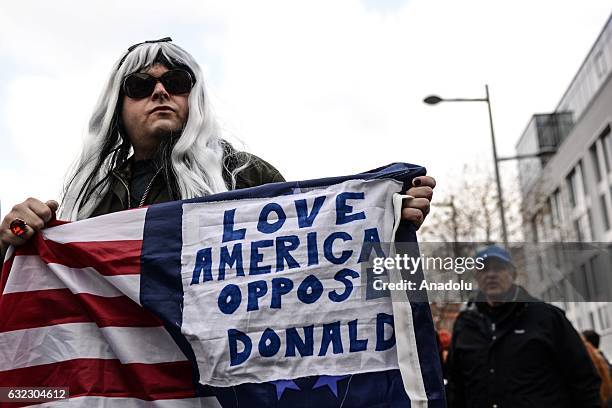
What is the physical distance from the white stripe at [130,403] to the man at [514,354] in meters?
2.76

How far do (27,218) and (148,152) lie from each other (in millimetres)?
512

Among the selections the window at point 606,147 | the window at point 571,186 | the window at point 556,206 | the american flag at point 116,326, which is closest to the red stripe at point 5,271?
the american flag at point 116,326

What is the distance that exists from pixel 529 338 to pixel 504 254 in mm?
618

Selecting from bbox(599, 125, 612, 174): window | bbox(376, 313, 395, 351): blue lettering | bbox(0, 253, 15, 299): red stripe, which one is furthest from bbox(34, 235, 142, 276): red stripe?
bbox(599, 125, 612, 174): window

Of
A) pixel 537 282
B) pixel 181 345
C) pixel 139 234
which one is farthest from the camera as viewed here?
pixel 537 282

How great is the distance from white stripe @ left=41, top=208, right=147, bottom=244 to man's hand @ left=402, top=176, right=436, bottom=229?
2.92 ft

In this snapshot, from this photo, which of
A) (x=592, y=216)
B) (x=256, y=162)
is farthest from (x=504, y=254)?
(x=592, y=216)

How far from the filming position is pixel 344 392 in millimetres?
2152

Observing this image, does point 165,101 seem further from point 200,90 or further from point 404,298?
point 404,298

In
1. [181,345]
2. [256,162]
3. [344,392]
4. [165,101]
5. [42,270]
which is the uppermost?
[165,101]

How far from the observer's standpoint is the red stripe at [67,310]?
241 centimetres

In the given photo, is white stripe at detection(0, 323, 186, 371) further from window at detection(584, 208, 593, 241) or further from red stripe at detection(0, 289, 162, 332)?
window at detection(584, 208, 593, 241)

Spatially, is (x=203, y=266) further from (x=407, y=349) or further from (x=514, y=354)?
(x=514, y=354)

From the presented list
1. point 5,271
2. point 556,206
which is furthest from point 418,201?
point 556,206
